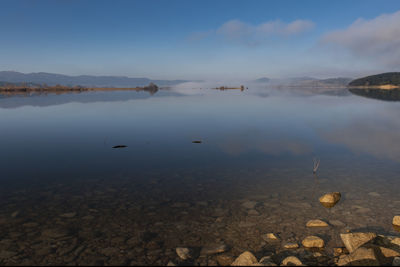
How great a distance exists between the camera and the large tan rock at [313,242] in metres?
8.48

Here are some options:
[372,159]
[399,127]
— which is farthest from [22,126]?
[399,127]

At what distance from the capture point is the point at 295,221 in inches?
403

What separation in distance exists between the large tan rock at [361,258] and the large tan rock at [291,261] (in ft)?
4.32

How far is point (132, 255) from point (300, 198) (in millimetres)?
8260

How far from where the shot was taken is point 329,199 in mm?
11633

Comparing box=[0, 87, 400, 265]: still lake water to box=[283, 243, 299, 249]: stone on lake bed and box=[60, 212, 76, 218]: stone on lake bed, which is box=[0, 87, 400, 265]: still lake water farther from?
box=[283, 243, 299, 249]: stone on lake bed

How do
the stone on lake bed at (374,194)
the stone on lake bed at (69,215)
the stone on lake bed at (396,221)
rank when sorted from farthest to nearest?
the stone on lake bed at (374,194)
the stone on lake bed at (69,215)
the stone on lake bed at (396,221)

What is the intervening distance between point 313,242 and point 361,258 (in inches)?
61.5

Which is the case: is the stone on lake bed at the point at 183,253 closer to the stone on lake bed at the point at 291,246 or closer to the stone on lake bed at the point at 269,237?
the stone on lake bed at the point at 269,237

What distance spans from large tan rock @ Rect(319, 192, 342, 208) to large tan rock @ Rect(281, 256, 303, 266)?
197 inches

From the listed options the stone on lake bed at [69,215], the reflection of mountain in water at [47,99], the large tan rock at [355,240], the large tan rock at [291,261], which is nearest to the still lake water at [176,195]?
the stone on lake bed at [69,215]

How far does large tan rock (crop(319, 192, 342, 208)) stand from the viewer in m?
11.5

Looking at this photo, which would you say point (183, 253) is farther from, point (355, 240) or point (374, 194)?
point (374, 194)

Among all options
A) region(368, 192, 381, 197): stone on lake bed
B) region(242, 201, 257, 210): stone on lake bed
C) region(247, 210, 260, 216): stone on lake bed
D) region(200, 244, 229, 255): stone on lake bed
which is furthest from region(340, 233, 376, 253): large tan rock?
region(368, 192, 381, 197): stone on lake bed
